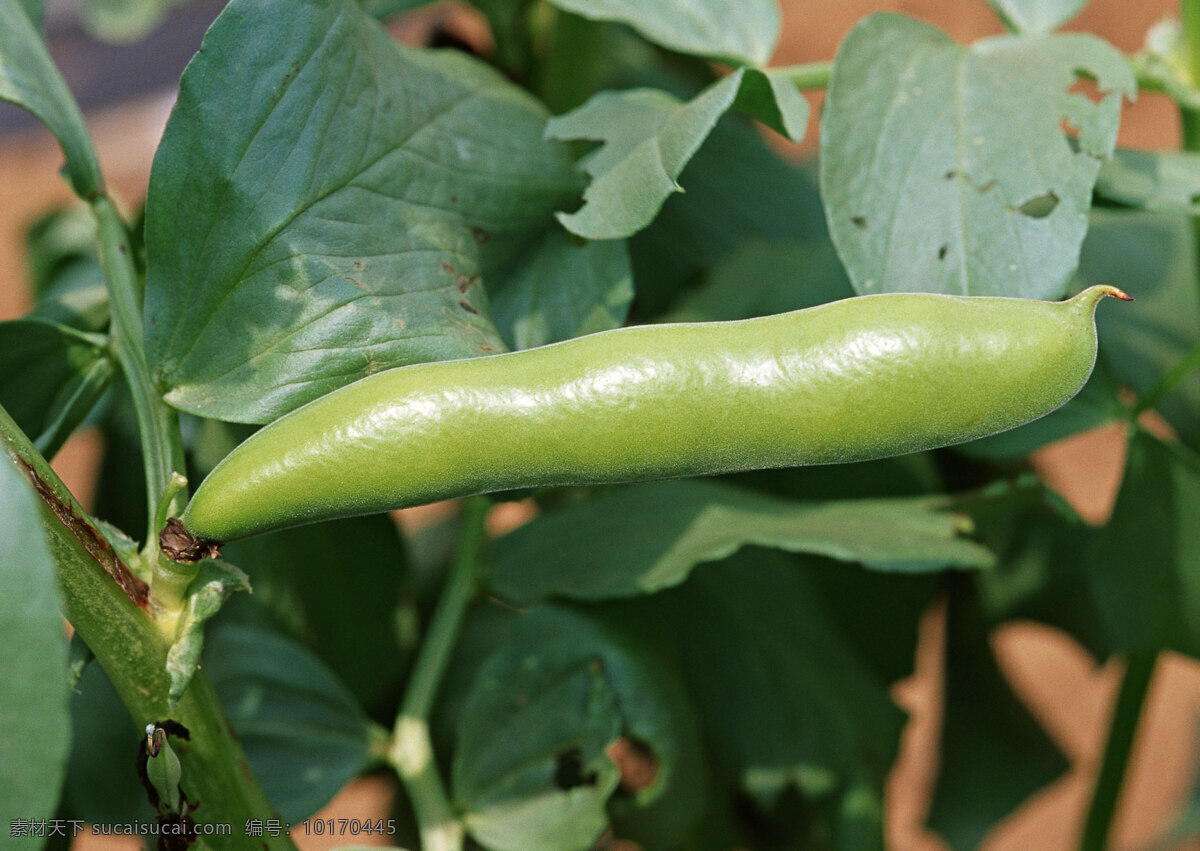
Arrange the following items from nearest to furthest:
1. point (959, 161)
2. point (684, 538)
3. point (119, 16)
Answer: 1. point (959, 161)
2. point (684, 538)
3. point (119, 16)

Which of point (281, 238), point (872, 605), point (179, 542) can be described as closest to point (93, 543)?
point (179, 542)

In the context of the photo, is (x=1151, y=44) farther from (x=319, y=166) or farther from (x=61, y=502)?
(x=61, y=502)

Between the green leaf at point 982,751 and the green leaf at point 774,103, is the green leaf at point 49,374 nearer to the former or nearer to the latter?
the green leaf at point 774,103

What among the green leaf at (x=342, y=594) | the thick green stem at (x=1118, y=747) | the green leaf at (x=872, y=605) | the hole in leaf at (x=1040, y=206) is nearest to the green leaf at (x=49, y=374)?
the green leaf at (x=342, y=594)

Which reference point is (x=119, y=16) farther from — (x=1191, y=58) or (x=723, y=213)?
(x=1191, y=58)

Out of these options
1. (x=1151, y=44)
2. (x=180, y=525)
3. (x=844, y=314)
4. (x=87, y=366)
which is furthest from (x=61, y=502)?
(x=1151, y=44)

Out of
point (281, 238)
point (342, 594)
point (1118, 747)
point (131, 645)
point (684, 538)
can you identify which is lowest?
point (1118, 747)

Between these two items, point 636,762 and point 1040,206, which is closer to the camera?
point 1040,206
